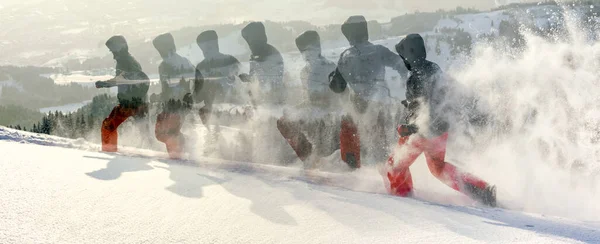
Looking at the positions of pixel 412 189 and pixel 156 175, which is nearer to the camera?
pixel 156 175

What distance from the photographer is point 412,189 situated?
6.69 m

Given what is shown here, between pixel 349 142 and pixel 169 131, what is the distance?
141 inches

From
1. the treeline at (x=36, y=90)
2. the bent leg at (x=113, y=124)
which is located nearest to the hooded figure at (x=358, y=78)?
the bent leg at (x=113, y=124)

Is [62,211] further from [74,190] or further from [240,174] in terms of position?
[240,174]

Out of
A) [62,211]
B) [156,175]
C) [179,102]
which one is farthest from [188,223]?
[179,102]

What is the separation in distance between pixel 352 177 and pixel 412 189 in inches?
31.1

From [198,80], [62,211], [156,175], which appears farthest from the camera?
[198,80]

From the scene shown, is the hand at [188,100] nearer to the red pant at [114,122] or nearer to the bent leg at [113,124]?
the red pant at [114,122]

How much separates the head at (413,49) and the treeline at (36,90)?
22111mm

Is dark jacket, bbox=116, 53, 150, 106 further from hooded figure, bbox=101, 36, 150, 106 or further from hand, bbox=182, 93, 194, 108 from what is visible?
hand, bbox=182, 93, 194, 108

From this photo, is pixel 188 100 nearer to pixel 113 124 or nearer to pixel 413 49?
pixel 113 124

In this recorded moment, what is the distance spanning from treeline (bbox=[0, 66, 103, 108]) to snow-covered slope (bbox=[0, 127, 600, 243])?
23027 millimetres

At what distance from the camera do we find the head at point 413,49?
292 inches

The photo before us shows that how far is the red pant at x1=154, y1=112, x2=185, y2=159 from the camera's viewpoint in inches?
426
